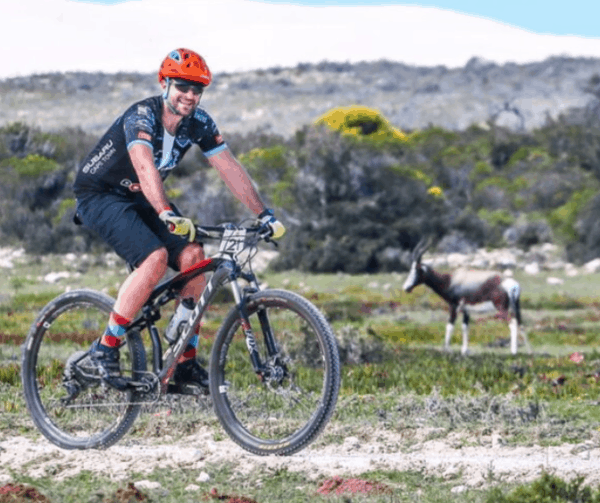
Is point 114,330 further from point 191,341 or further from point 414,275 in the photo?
point 414,275

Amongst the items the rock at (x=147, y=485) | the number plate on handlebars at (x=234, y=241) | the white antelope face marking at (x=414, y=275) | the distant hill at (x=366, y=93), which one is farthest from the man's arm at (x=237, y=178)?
the distant hill at (x=366, y=93)

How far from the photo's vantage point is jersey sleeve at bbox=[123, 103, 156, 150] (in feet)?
25.2

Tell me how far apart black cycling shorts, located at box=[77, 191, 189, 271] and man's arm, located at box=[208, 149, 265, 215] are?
1.52 ft

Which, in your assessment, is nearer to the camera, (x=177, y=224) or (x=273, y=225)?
(x=177, y=224)

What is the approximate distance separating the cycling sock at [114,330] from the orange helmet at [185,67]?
4.74 feet

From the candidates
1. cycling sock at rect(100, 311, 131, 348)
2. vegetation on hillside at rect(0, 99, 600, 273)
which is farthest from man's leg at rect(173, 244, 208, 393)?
vegetation on hillside at rect(0, 99, 600, 273)

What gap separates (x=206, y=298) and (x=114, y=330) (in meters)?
0.78

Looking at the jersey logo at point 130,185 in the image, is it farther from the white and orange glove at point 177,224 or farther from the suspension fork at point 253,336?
the suspension fork at point 253,336

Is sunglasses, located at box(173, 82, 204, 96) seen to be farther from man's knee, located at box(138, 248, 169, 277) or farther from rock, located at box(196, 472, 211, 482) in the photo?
rock, located at box(196, 472, 211, 482)

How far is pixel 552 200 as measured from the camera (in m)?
53.2

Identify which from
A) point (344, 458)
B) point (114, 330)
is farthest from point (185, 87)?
point (344, 458)

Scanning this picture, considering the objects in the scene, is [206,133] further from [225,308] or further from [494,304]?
[225,308]

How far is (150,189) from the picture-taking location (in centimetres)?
761

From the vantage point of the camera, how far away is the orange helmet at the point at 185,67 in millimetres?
7758
